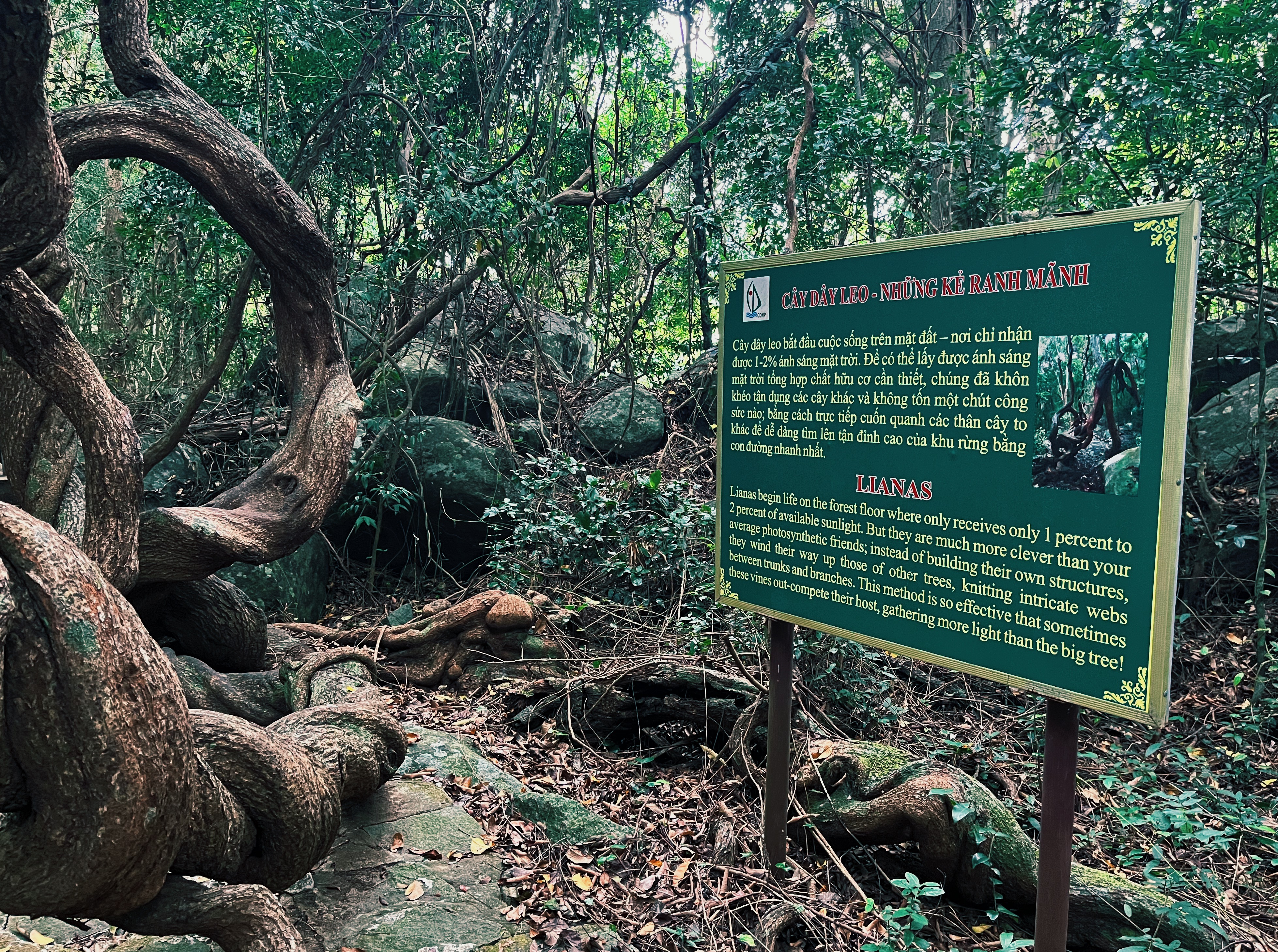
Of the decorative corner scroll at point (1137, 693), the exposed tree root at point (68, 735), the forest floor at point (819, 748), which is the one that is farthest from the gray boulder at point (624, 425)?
the exposed tree root at point (68, 735)

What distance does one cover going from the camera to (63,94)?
740 cm

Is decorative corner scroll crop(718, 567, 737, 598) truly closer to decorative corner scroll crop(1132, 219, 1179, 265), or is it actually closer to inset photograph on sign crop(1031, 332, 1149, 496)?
inset photograph on sign crop(1031, 332, 1149, 496)

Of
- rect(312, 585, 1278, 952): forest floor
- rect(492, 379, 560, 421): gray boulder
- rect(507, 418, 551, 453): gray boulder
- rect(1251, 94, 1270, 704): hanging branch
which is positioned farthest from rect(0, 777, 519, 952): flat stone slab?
rect(492, 379, 560, 421): gray boulder

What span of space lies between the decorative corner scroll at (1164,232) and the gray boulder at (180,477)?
684cm

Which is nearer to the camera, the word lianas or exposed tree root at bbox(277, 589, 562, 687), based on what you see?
the word lianas

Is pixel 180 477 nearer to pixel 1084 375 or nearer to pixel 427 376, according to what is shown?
pixel 427 376

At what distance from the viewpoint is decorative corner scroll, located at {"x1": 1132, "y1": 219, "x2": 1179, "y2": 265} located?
214cm

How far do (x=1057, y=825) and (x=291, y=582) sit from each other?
5845mm

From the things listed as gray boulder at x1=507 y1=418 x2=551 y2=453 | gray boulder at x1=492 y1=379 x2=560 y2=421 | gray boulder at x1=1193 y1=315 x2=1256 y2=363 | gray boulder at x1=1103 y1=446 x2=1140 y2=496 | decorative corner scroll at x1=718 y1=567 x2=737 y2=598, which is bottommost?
decorative corner scroll at x1=718 y1=567 x2=737 y2=598

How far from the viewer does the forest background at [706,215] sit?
16.8 ft

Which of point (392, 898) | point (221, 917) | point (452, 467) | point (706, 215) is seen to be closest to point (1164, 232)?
point (221, 917)

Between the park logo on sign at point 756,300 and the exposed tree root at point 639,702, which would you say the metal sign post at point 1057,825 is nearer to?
the park logo on sign at point 756,300

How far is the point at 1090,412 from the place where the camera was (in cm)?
228

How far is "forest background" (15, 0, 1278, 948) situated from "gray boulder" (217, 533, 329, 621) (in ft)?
1.43
